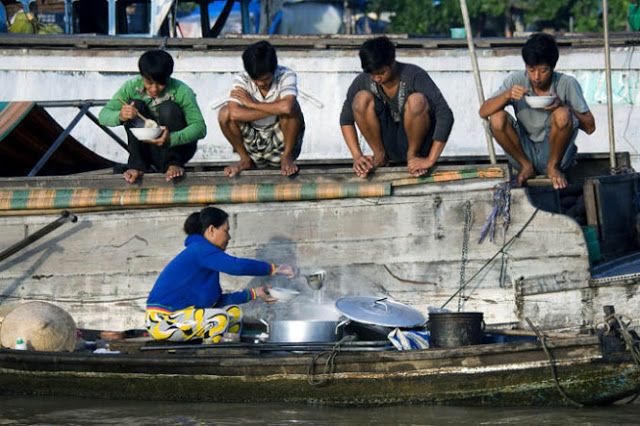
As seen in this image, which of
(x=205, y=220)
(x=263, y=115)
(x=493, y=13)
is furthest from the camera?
(x=493, y=13)

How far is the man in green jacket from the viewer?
783cm

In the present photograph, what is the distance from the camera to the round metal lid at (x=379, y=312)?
659 centimetres

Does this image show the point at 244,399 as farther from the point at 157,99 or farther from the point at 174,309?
the point at 157,99

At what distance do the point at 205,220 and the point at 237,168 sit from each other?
105 cm

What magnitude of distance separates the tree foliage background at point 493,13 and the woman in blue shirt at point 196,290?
61.3ft

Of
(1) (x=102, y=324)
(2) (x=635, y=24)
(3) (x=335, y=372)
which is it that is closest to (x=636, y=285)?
(3) (x=335, y=372)

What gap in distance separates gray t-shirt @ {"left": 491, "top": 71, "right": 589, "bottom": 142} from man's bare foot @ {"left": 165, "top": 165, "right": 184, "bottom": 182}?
241cm

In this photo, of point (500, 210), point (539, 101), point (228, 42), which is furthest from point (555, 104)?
point (228, 42)

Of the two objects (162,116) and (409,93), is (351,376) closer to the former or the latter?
(409,93)

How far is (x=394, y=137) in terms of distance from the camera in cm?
799

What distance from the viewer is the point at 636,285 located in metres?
7.33

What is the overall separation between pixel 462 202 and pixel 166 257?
227 centimetres

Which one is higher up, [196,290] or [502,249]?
[502,249]

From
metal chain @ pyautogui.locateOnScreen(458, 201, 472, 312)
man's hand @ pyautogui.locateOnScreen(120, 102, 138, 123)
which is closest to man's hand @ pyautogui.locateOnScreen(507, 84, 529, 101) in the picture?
metal chain @ pyautogui.locateOnScreen(458, 201, 472, 312)
